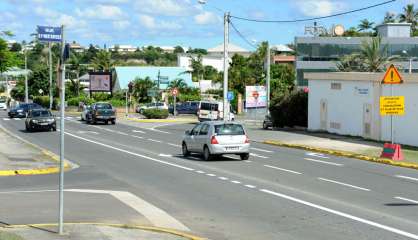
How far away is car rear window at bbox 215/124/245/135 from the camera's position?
26.0 m

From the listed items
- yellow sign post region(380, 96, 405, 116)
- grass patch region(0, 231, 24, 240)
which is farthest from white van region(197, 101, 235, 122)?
grass patch region(0, 231, 24, 240)

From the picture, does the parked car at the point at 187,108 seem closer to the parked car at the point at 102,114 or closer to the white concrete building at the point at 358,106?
the parked car at the point at 102,114

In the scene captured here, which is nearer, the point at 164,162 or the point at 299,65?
the point at 164,162

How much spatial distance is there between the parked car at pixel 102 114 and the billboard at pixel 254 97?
41.5 feet

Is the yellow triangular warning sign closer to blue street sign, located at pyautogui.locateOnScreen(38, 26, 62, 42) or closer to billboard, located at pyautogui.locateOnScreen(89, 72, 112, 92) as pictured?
blue street sign, located at pyautogui.locateOnScreen(38, 26, 62, 42)

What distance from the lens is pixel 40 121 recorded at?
158ft

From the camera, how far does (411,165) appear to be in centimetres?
2422

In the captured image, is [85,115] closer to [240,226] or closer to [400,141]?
[400,141]

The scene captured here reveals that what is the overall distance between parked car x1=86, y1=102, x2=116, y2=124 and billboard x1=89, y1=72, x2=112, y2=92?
3343 centimetres

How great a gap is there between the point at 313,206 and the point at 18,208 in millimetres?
5960

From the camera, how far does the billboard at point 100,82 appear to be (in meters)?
93.1

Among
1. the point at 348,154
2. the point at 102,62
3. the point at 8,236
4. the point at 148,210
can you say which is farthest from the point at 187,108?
the point at 8,236

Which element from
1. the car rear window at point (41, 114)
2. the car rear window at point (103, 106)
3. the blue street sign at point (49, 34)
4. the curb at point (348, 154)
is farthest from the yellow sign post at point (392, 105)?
the car rear window at point (103, 106)

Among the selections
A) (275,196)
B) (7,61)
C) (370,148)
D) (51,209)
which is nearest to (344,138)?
(370,148)
